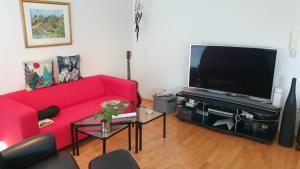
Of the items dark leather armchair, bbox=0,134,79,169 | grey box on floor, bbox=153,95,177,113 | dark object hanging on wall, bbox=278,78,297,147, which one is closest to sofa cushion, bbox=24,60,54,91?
dark leather armchair, bbox=0,134,79,169

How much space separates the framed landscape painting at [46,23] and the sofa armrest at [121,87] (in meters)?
0.82

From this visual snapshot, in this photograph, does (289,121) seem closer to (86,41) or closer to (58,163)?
(58,163)

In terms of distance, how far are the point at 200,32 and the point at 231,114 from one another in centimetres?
135

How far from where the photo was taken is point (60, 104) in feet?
10.8

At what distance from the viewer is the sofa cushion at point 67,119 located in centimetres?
272

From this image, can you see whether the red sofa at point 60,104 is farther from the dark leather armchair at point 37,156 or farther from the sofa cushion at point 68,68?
the dark leather armchair at point 37,156

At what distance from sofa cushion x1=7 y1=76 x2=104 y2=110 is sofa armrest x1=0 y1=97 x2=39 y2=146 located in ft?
1.24

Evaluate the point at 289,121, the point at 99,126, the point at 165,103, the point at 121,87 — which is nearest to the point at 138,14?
the point at 121,87

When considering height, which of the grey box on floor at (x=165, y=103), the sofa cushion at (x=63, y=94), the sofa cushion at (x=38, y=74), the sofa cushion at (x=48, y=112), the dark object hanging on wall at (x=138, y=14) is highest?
the dark object hanging on wall at (x=138, y=14)

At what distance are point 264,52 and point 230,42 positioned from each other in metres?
0.57

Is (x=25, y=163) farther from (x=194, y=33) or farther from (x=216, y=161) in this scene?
(x=194, y=33)

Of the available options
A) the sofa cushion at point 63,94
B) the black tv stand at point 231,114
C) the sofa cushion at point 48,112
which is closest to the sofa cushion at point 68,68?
the sofa cushion at point 63,94

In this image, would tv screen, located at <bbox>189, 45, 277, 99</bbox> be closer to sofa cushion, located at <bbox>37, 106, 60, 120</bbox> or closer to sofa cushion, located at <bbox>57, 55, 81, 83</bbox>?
sofa cushion, located at <bbox>57, 55, 81, 83</bbox>

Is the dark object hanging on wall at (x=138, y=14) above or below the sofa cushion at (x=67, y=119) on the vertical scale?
above
